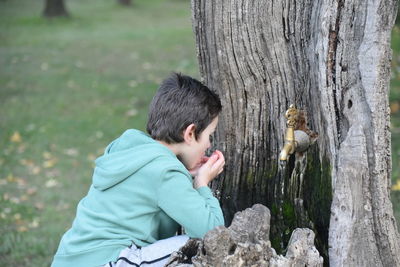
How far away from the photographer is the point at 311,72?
295 centimetres

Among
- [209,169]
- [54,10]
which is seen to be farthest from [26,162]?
[54,10]

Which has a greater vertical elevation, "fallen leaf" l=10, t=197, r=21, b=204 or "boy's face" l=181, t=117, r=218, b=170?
"boy's face" l=181, t=117, r=218, b=170

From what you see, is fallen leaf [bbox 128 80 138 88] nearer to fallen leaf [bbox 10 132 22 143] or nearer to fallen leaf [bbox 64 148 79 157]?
fallen leaf [bbox 10 132 22 143]

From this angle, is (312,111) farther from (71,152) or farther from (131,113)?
(131,113)

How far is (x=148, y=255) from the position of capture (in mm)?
2658

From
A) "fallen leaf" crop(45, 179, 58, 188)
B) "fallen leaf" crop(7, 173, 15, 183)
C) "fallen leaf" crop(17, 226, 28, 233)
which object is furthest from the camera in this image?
Result: "fallen leaf" crop(7, 173, 15, 183)

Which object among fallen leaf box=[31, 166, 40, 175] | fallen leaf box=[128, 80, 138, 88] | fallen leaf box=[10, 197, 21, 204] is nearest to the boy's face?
fallen leaf box=[10, 197, 21, 204]

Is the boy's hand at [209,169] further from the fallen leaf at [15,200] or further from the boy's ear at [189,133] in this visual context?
the fallen leaf at [15,200]

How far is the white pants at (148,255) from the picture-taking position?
2625 mm

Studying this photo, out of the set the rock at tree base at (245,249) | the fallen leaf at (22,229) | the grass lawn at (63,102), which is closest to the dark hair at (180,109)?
the rock at tree base at (245,249)

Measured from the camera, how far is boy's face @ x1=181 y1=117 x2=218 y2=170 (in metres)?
2.85

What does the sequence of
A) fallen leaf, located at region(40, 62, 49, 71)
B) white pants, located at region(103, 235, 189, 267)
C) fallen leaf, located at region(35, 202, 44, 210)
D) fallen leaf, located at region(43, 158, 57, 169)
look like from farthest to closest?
fallen leaf, located at region(40, 62, 49, 71) → fallen leaf, located at region(43, 158, 57, 169) → fallen leaf, located at region(35, 202, 44, 210) → white pants, located at region(103, 235, 189, 267)

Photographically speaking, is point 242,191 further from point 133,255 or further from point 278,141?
point 133,255

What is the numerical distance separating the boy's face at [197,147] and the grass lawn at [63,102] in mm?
2196
